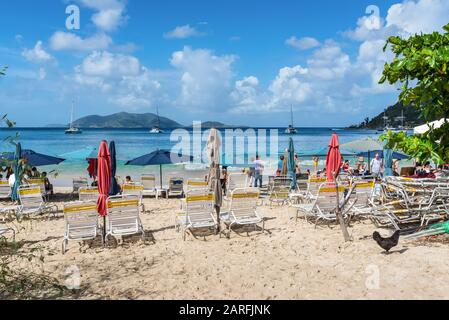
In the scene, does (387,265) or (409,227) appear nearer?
(387,265)

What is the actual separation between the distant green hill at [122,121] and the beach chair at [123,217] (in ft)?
524

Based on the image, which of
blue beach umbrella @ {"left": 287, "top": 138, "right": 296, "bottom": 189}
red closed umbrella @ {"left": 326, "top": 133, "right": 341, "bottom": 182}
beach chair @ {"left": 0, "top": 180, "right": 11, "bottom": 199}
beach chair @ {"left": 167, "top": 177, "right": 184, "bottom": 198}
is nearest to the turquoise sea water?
beach chair @ {"left": 0, "top": 180, "right": 11, "bottom": 199}

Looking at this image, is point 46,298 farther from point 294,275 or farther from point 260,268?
point 294,275

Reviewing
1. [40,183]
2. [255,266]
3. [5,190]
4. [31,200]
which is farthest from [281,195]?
[5,190]

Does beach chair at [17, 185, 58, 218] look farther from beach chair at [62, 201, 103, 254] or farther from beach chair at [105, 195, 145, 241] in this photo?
beach chair at [105, 195, 145, 241]

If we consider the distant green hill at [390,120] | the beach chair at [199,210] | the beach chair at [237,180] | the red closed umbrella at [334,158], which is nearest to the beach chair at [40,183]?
the beach chair at [237,180]

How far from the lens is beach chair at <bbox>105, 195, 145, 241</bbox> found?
662 cm

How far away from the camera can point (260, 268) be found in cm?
513

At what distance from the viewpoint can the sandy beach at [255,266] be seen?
4.30m

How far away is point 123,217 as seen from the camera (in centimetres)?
678

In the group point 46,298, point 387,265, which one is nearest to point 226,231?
point 387,265

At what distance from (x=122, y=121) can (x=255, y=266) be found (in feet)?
570
